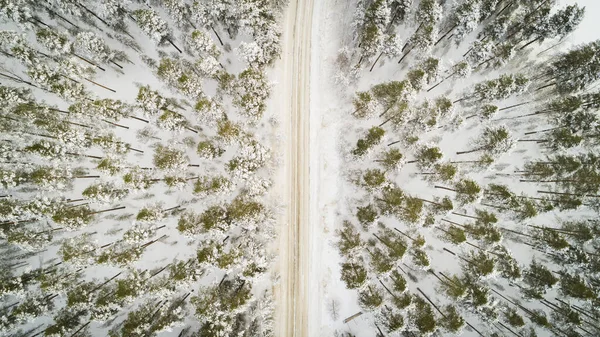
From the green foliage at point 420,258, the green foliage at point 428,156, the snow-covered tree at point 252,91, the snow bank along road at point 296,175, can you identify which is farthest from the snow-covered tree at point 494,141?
the snow-covered tree at point 252,91

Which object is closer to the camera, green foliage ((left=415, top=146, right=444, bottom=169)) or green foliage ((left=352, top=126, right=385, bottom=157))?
green foliage ((left=352, top=126, right=385, bottom=157))

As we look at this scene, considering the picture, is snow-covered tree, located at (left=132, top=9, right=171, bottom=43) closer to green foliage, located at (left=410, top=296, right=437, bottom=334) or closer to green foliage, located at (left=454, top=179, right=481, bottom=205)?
green foliage, located at (left=454, top=179, right=481, bottom=205)

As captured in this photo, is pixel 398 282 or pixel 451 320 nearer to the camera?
pixel 398 282

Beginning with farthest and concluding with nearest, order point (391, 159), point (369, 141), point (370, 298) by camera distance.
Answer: point (391, 159) < point (369, 141) < point (370, 298)

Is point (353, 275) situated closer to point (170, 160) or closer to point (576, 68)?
point (170, 160)

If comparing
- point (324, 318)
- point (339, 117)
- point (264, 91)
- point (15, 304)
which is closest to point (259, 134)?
point (264, 91)

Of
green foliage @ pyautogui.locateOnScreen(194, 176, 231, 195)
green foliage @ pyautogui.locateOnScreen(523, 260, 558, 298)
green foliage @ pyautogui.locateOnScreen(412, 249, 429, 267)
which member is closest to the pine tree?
green foliage @ pyautogui.locateOnScreen(523, 260, 558, 298)

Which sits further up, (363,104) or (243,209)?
(363,104)

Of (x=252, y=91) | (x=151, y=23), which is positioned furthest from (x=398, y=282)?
(x=151, y=23)

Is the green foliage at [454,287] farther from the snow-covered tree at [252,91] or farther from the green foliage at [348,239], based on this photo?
the snow-covered tree at [252,91]
